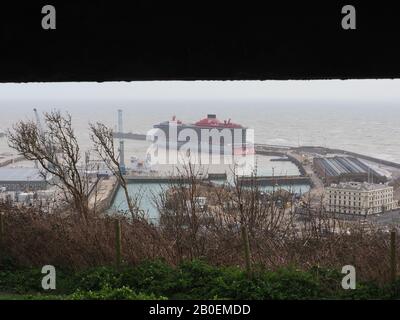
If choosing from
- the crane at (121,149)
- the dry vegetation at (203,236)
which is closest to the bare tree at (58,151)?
the dry vegetation at (203,236)

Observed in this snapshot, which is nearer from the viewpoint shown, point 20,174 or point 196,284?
point 196,284

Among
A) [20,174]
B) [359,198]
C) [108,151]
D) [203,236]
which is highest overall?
[108,151]

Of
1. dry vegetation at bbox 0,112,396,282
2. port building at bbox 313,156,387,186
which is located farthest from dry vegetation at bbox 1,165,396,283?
port building at bbox 313,156,387,186

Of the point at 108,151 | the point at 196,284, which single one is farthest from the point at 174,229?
the point at 196,284

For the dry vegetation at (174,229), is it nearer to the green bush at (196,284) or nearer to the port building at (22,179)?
the port building at (22,179)

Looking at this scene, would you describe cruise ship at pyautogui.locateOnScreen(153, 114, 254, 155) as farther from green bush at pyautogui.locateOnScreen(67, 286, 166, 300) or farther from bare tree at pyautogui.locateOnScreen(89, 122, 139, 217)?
green bush at pyautogui.locateOnScreen(67, 286, 166, 300)

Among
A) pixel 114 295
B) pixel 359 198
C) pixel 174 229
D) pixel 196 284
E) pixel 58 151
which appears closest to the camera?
pixel 114 295

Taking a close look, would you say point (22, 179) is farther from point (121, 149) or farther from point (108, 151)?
point (121, 149)
